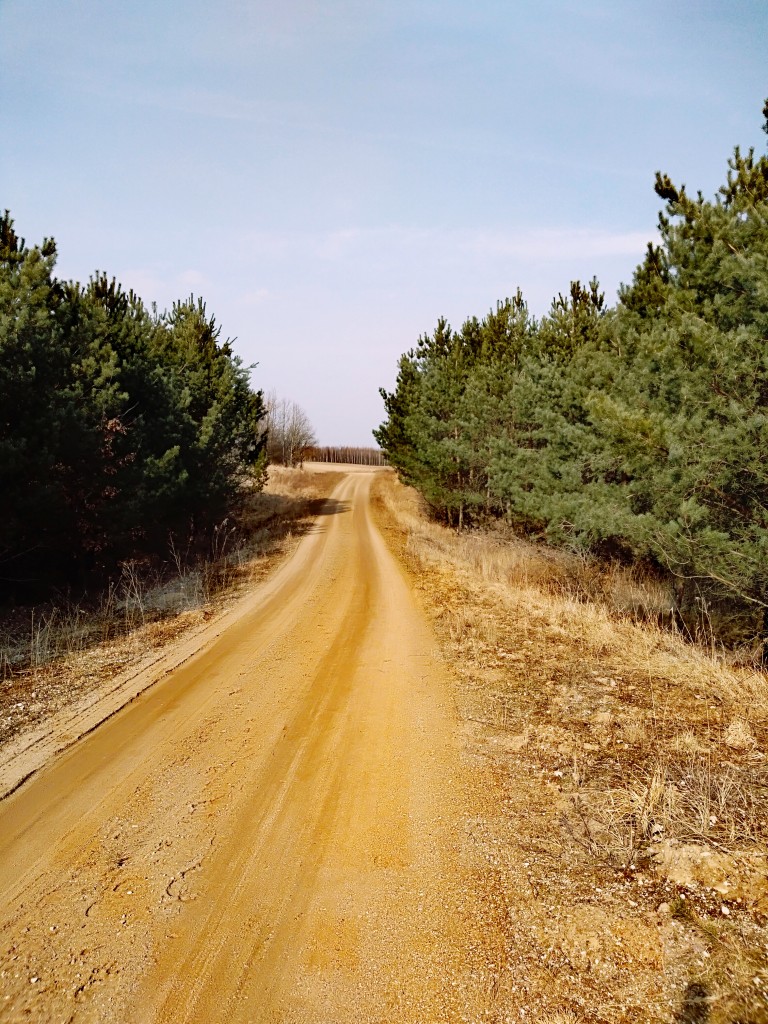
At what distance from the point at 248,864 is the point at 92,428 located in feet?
37.6

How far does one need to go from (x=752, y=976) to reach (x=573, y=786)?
1969 mm

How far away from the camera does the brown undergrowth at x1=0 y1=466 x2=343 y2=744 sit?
7.49 meters

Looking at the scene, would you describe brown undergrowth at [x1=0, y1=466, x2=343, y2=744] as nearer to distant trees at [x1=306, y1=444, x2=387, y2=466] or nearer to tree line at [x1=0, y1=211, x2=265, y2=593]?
tree line at [x1=0, y1=211, x2=265, y2=593]

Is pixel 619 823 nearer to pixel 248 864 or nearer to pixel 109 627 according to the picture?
pixel 248 864

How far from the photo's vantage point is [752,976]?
292 cm

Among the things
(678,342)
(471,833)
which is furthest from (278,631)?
(678,342)

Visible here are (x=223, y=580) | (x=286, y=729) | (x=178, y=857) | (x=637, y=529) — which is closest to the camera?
(x=178, y=857)

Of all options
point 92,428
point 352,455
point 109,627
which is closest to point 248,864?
point 109,627

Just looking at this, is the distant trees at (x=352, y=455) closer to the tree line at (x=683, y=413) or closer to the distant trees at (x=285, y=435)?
the distant trees at (x=285, y=435)

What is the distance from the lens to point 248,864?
410 centimetres

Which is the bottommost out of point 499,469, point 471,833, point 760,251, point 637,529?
point 471,833

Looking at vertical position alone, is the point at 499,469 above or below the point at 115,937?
above

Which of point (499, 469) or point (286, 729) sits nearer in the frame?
point (286, 729)

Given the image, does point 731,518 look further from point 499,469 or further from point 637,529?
point 499,469
